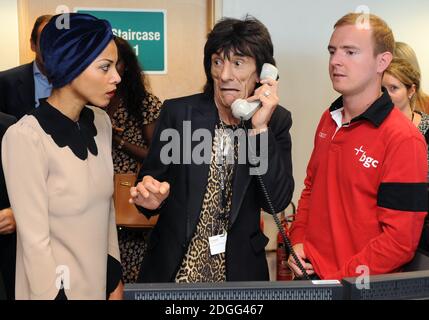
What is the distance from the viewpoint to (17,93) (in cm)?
247

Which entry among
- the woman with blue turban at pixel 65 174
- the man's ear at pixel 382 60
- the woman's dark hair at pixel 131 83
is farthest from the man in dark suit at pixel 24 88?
the man's ear at pixel 382 60

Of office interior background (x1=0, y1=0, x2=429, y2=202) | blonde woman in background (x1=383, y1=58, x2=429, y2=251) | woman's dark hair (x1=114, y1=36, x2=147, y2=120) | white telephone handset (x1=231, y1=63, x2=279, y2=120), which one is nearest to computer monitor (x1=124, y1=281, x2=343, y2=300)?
white telephone handset (x1=231, y1=63, x2=279, y2=120)

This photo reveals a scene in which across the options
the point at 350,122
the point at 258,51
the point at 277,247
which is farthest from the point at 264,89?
the point at 277,247

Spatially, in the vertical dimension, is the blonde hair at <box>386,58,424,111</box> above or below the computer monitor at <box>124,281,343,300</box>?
above

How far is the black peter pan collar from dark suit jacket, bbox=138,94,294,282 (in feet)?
0.89

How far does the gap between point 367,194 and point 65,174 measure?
0.83m

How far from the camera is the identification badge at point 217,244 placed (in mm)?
1569

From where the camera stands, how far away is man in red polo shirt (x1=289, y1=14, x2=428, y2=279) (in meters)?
1.40

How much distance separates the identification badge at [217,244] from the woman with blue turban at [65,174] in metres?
0.32

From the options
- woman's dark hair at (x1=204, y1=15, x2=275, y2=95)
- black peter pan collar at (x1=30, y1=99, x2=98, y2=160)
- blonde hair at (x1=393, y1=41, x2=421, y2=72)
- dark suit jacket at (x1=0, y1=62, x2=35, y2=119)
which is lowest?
black peter pan collar at (x1=30, y1=99, x2=98, y2=160)

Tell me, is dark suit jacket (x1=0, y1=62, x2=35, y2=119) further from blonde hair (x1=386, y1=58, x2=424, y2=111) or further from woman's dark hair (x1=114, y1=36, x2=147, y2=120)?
blonde hair (x1=386, y1=58, x2=424, y2=111)

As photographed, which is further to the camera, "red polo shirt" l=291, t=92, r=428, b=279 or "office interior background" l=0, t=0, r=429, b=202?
"office interior background" l=0, t=0, r=429, b=202

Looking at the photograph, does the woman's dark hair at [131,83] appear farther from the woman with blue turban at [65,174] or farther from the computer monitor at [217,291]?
the computer monitor at [217,291]
